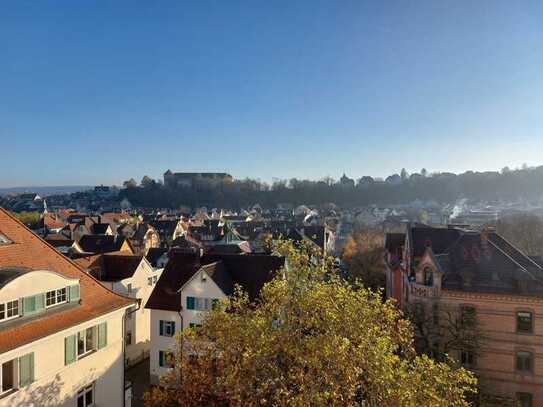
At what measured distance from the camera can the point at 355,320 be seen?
1144 centimetres

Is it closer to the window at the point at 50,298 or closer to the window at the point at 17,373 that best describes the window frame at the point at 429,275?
the window at the point at 50,298

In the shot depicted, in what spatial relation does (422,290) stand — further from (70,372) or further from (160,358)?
(70,372)

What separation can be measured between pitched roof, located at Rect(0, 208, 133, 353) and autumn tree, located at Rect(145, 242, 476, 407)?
5.28m

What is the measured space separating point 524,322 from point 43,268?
27.4 metres

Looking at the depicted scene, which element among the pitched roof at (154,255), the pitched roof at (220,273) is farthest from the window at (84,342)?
the pitched roof at (154,255)

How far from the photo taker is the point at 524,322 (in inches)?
995

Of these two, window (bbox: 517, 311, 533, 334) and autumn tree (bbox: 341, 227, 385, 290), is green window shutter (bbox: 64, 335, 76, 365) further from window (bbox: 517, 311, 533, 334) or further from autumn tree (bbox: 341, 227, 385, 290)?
autumn tree (bbox: 341, 227, 385, 290)

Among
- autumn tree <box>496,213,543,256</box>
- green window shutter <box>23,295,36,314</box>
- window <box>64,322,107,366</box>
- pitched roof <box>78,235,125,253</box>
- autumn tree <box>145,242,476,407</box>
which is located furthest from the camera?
autumn tree <box>496,213,543,256</box>

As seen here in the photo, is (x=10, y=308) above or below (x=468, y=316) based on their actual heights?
above

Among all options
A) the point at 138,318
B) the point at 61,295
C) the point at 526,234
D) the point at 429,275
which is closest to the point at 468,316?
the point at 429,275

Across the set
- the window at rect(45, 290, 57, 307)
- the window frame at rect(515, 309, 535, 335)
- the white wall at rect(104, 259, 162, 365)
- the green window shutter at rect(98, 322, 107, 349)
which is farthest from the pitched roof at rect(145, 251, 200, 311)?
the window frame at rect(515, 309, 535, 335)

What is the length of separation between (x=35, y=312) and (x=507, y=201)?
184058 mm

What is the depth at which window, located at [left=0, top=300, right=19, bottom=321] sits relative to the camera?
13.8m

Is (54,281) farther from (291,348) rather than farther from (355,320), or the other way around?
(355,320)
